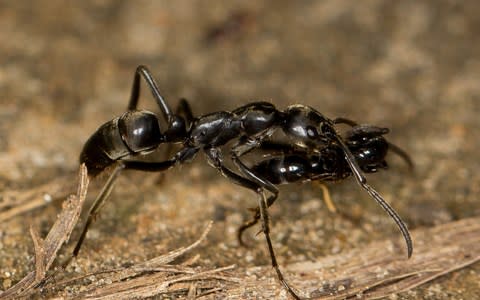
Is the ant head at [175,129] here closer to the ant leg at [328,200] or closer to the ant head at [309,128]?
the ant head at [309,128]

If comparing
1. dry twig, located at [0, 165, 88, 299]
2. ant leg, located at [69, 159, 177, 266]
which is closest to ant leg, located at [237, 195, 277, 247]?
ant leg, located at [69, 159, 177, 266]

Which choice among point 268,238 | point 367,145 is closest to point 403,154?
point 367,145

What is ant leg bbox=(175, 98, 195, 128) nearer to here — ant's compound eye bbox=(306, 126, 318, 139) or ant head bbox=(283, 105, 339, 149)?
ant head bbox=(283, 105, 339, 149)

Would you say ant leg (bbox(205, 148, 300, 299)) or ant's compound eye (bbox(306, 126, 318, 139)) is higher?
ant's compound eye (bbox(306, 126, 318, 139))

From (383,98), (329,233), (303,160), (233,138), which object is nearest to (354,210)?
(329,233)

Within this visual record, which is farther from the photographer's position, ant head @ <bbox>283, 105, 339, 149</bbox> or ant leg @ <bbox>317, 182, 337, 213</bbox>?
ant leg @ <bbox>317, 182, 337, 213</bbox>

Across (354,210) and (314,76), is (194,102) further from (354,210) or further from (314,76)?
(354,210)

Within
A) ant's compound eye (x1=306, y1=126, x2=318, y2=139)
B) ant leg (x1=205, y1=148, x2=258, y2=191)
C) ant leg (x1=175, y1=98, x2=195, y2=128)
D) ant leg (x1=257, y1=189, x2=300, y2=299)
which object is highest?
ant leg (x1=175, y1=98, x2=195, y2=128)
